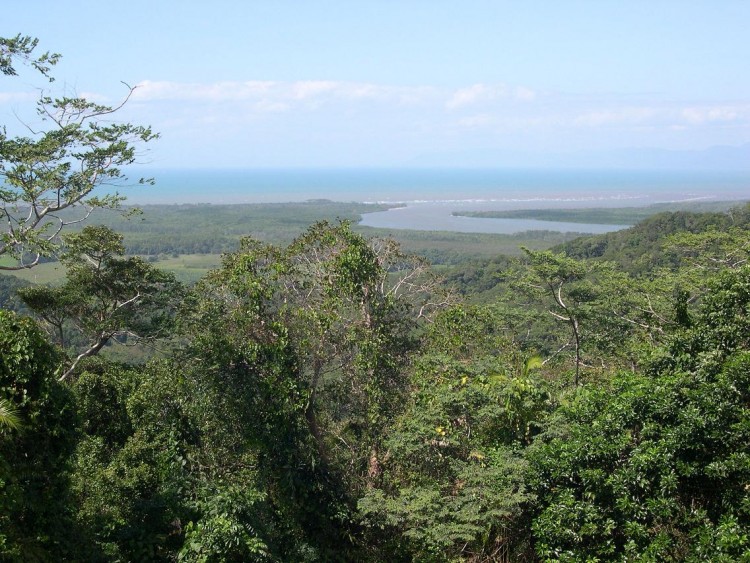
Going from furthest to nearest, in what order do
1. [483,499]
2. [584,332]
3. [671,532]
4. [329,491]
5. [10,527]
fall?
[584,332] < [329,491] < [483,499] < [671,532] < [10,527]

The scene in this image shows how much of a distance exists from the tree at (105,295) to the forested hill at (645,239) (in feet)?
62.3

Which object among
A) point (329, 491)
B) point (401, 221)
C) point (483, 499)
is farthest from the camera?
point (401, 221)

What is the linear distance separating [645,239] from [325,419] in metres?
26.4

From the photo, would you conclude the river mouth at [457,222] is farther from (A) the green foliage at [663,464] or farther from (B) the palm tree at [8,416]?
(B) the palm tree at [8,416]

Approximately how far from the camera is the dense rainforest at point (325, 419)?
4746mm

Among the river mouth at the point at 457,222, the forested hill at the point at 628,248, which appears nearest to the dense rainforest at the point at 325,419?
the forested hill at the point at 628,248

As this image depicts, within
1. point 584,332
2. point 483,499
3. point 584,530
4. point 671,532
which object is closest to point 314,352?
point 483,499

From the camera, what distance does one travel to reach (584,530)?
16.1 ft

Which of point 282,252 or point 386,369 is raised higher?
point 282,252

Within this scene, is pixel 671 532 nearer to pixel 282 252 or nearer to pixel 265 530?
pixel 265 530

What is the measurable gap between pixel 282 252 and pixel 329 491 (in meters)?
2.98

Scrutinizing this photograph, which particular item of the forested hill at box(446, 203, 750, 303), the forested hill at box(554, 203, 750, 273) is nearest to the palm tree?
the forested hill at box(446, 203, 750, 303)

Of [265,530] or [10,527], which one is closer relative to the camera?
[10,527]

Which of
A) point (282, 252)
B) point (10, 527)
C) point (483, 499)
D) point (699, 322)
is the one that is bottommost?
point (483, 499)
